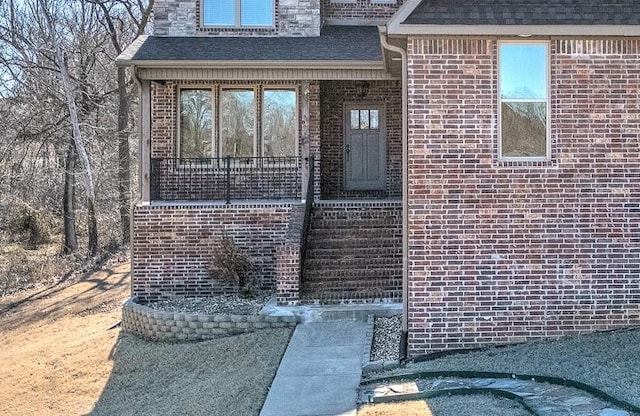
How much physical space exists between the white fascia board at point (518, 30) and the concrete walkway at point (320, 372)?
394cm

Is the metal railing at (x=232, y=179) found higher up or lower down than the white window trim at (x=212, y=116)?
lower down

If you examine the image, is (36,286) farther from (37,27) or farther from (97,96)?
(37,27)

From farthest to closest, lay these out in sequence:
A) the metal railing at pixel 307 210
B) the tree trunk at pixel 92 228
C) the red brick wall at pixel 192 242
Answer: the tree trunk at pixel 92 228
the red brick wall at pixel 192 242
the metal railing at pixel 307 210

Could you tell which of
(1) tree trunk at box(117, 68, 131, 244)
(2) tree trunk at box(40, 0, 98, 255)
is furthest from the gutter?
(1) tree trunk at box(117, 68, 131, 244)

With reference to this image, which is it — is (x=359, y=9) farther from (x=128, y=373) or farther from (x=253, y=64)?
(x=128, y=373)

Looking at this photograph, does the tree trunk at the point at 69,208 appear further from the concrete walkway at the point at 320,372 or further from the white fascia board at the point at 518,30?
the white fascia board at the point at 518,30

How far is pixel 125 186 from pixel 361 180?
39.0 ft

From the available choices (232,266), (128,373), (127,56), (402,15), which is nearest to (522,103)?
(402,15)

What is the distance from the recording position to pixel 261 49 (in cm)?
1184

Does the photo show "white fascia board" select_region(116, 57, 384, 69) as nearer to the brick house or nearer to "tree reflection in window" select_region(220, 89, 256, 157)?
"tree reflection in window" select_region(220, 89, 256, 157)

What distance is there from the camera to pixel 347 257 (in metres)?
10.4

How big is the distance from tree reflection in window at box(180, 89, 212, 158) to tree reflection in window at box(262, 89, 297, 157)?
114 centimetres

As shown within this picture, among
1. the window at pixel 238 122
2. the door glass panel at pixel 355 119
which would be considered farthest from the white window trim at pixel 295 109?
the door glass panel at pixel 355 119

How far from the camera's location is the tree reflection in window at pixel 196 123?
12227 mm
